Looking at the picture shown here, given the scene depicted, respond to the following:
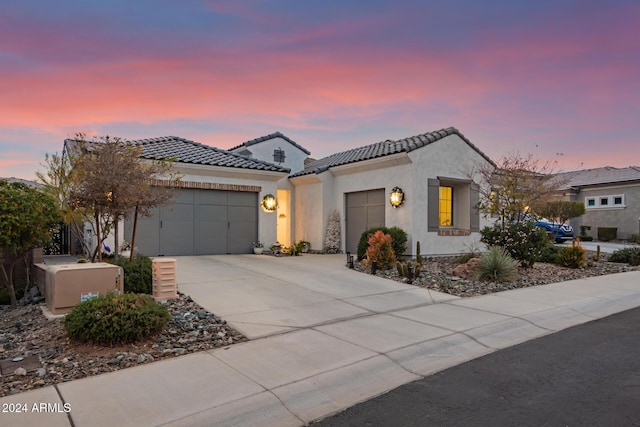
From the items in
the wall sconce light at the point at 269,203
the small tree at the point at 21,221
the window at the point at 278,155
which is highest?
the window at the point at 278,155

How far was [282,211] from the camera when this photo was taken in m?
17.8

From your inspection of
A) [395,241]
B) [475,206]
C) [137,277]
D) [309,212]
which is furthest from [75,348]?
[475,206]

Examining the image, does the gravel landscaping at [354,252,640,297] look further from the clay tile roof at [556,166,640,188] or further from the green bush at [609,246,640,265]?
the clay tile roof at [556,166,640,188]

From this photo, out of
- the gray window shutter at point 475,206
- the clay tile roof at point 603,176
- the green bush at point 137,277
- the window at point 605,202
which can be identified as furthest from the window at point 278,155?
the window at point 605,202

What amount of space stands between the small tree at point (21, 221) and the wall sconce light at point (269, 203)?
786 centimetres

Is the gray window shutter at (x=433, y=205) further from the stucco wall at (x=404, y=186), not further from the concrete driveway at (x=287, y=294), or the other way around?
the concrete driveway at (x=287, y=294)

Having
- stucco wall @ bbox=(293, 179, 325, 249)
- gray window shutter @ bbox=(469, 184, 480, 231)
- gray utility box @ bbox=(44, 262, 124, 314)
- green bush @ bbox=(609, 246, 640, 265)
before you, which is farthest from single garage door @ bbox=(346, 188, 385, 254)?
gray utility box @ bbox=(44, 262, 124, 314)

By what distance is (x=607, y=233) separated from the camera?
2575 cm

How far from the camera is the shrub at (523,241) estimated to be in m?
11.4

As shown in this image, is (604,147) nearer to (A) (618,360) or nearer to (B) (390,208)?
(B) (390,208)

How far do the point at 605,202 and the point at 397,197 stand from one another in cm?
2153

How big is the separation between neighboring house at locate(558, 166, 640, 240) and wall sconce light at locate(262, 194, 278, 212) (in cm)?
1848

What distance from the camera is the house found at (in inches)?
536

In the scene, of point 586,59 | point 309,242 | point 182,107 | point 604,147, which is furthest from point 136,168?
point 604,147
